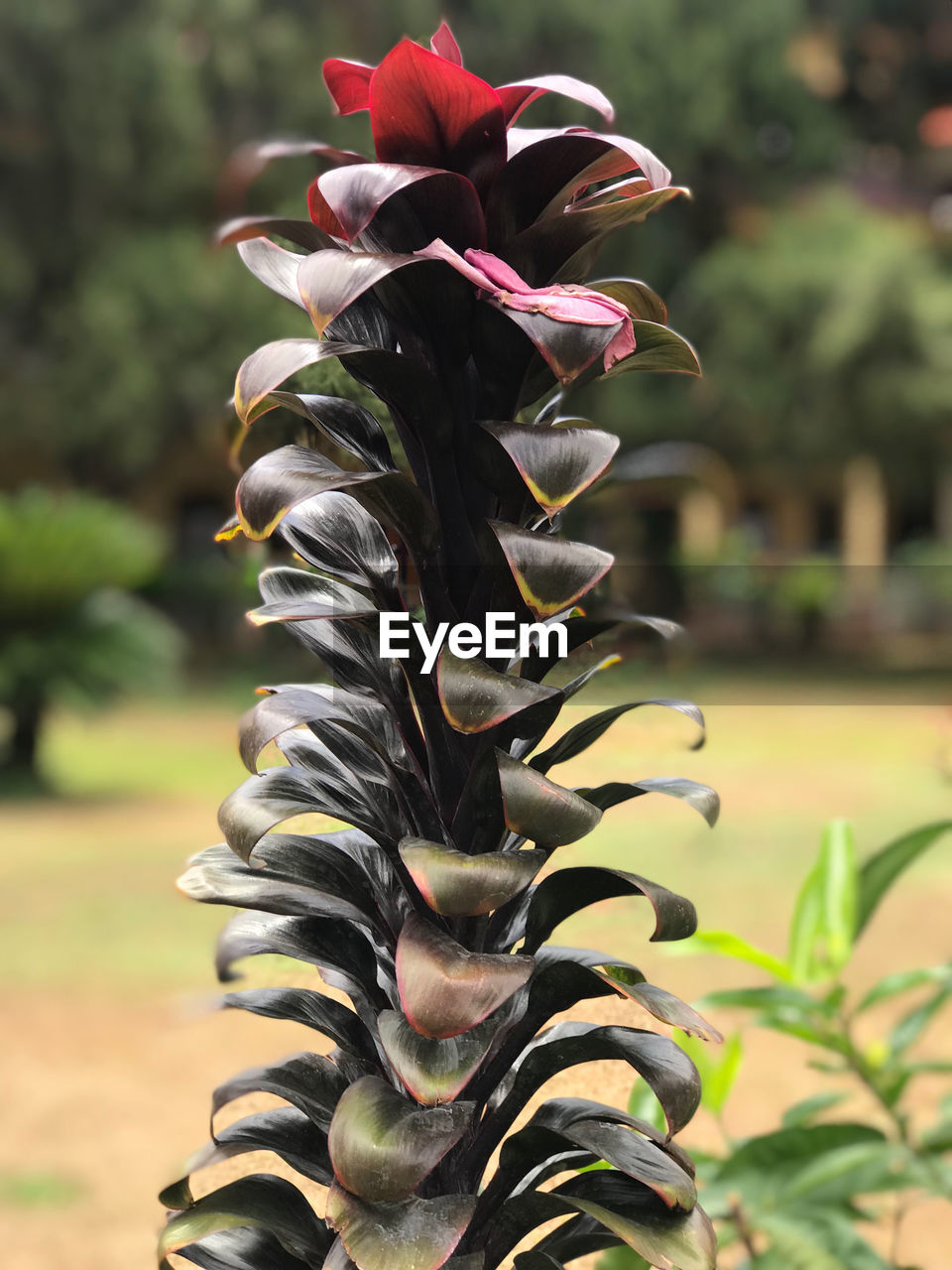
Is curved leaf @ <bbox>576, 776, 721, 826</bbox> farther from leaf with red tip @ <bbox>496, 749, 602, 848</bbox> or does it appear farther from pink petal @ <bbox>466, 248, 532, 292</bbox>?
pink petal @ <bbox>466, 248, 532, 292</bbox>

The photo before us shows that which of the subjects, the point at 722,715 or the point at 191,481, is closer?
the point at 722,715

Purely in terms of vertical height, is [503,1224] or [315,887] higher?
[315,887]

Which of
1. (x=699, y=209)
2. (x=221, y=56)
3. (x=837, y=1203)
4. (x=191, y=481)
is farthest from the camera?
(x=191, y=481)

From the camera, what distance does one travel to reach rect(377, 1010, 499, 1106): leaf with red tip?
56 centimetres

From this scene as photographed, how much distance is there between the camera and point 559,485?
0.56 metres

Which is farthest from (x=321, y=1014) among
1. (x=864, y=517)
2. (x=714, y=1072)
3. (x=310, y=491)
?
(x=864, y=517)

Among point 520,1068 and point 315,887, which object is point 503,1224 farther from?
point 315,887

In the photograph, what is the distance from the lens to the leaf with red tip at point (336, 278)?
1.78 feet

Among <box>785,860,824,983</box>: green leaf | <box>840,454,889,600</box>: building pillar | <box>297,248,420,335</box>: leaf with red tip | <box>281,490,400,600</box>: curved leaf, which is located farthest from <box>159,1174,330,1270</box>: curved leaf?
<box>840,454,889,600</box>: building pillar

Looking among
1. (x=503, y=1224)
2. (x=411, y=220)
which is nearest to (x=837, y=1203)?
(x=503, y=1224)

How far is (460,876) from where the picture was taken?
56 cm

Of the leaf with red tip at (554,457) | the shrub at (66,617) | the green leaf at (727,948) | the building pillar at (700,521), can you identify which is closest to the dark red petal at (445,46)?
the leaf with red tip at (554,457)

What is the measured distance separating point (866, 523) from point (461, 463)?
12.5 m

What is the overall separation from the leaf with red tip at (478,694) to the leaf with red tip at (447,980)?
4.0 inches
